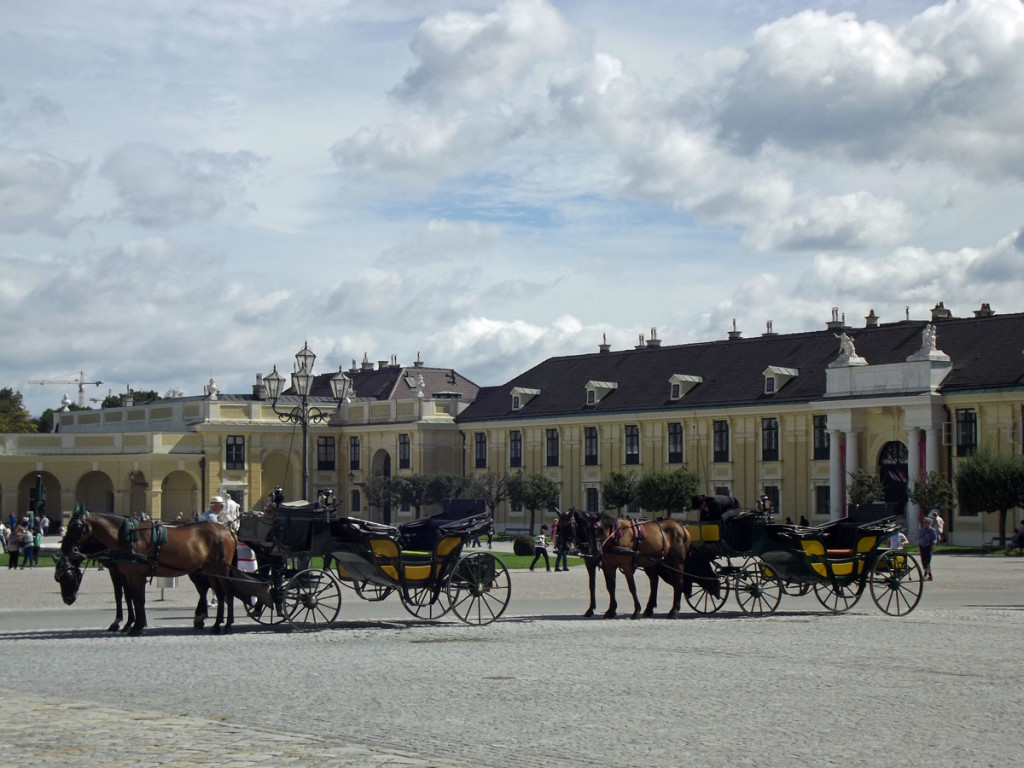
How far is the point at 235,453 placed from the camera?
250ft

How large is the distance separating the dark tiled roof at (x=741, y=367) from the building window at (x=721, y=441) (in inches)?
40.3

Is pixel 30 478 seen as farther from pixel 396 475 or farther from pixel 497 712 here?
pixel 497 712

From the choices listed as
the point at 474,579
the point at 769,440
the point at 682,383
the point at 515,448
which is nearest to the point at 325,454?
the point at 515,448

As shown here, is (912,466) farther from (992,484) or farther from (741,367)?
(741,367)

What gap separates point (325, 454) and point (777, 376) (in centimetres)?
2700

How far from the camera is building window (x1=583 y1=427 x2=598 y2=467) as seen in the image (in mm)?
70188

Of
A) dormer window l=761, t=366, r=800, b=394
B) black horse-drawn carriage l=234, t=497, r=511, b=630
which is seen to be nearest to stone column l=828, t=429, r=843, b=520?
dormer window l=761, t=366, r=800, b=394

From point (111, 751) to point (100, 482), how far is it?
69.7m

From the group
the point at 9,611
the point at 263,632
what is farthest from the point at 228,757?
the point at 9,611

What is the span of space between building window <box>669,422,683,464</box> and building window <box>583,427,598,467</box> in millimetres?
4392

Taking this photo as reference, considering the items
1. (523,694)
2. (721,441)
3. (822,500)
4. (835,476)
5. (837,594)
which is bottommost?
(523,694)

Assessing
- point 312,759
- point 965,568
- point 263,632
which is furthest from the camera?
point 965,568

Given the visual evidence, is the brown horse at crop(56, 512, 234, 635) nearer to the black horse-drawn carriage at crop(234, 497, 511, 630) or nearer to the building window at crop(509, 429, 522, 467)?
the black horse-drawn carriage at crop(234, 497, 511, 630)

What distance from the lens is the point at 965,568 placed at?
3838cm
